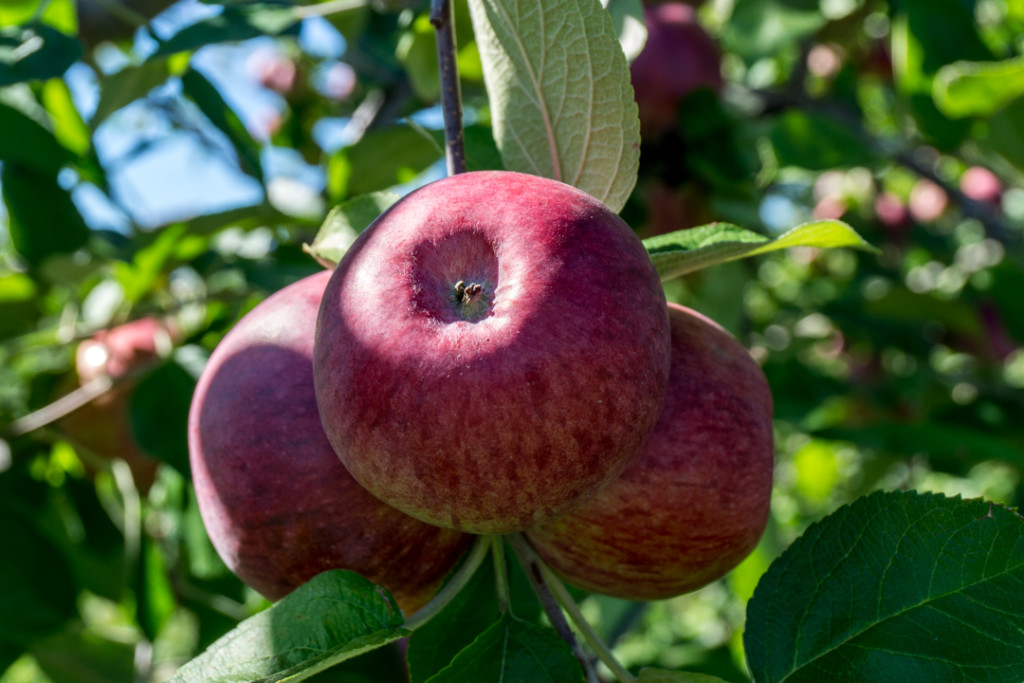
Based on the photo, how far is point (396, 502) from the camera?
70 centimetres

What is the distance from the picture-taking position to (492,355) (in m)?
0.63

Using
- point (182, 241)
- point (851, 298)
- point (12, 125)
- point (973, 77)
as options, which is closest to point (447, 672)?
point (182, 241)

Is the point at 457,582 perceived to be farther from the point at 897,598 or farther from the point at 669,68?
the point at 669,68

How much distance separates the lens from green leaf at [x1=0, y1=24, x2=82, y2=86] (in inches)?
42.9

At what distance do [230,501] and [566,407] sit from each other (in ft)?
1.26

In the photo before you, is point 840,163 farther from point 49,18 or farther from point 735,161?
point 49,18

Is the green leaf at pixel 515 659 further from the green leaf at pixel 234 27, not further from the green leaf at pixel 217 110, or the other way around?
the green leaf at pixel 217 110

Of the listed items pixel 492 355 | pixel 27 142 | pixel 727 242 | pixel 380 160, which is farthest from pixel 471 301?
pixel 27 142

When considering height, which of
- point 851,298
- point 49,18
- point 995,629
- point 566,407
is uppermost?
point 49,18

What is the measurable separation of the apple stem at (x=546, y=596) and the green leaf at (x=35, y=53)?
831 mm

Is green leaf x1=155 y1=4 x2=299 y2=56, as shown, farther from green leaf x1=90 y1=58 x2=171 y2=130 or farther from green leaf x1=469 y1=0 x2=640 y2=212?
green leaf x1=469 y1=0 x2=640 y2=212

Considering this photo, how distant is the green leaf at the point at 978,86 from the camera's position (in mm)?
1434

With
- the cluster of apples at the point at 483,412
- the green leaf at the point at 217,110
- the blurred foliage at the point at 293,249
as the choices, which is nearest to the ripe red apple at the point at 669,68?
the blurred foliage at the point at 293,249

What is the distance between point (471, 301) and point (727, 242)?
25cm
